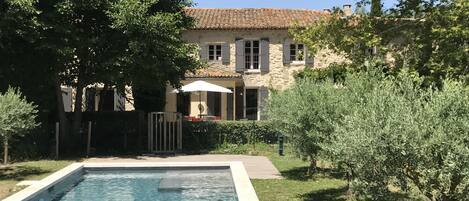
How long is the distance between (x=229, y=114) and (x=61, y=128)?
470 inches

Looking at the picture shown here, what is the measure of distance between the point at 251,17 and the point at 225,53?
3.27m

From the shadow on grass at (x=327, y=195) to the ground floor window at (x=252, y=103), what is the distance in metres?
20.1

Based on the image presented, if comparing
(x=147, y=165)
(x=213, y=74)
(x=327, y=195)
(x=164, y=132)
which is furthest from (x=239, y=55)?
(x=327, y=195)

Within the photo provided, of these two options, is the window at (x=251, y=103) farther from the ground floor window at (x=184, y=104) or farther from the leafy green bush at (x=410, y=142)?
the leafy green bush at (x=410, y=142)

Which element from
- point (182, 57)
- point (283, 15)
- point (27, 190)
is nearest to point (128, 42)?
point (182, 57)

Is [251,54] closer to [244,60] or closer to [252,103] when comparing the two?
[244,60]

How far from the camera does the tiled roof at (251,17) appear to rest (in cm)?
3193

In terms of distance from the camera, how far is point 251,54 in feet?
106

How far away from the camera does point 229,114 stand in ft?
103

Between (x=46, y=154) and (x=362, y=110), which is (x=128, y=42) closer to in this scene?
(x=46, y=154)

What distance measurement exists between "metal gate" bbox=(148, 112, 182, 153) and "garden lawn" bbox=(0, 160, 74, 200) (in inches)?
160

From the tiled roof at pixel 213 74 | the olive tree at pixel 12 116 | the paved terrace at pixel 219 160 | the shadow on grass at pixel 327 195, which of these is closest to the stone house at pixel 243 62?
the tiled roof at pixel 213 74

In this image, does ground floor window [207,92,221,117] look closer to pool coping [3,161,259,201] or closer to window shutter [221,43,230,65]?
window shutter [221,43,230,65]

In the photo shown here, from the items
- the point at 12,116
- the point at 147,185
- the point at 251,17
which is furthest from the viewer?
the point at 251,17
